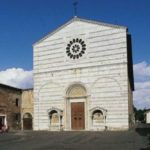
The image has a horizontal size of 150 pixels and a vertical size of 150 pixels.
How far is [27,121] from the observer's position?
42.2 meters

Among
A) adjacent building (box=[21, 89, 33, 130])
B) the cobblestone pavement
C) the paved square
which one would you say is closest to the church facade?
adjacent building (box=[21, 89, 33, 130])

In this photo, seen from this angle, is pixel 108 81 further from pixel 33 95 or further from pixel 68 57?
pixel 33 95

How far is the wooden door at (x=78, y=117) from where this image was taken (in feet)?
119

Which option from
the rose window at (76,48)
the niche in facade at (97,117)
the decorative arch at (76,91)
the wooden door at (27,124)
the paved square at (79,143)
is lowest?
the paved square at (79,143)

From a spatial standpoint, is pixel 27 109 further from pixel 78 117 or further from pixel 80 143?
pixel 80 143

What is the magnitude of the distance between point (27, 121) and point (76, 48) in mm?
11623

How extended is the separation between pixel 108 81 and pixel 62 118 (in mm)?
6656

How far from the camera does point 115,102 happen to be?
113 feet

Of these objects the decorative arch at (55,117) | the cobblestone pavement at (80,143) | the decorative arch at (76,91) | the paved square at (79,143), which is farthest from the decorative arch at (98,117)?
the paved square at (79,143)

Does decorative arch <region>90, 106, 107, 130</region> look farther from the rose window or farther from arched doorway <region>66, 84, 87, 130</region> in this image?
the rose window

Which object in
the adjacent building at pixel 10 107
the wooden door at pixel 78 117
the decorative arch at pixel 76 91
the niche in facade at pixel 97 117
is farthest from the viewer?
the adjacent building at pixel 10 107

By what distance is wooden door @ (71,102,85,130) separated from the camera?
36.4m

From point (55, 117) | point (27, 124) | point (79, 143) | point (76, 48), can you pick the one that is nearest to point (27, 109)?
point (27, 124)

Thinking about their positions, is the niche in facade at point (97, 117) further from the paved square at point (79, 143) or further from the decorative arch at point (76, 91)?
the paved square at point (79, 143)
